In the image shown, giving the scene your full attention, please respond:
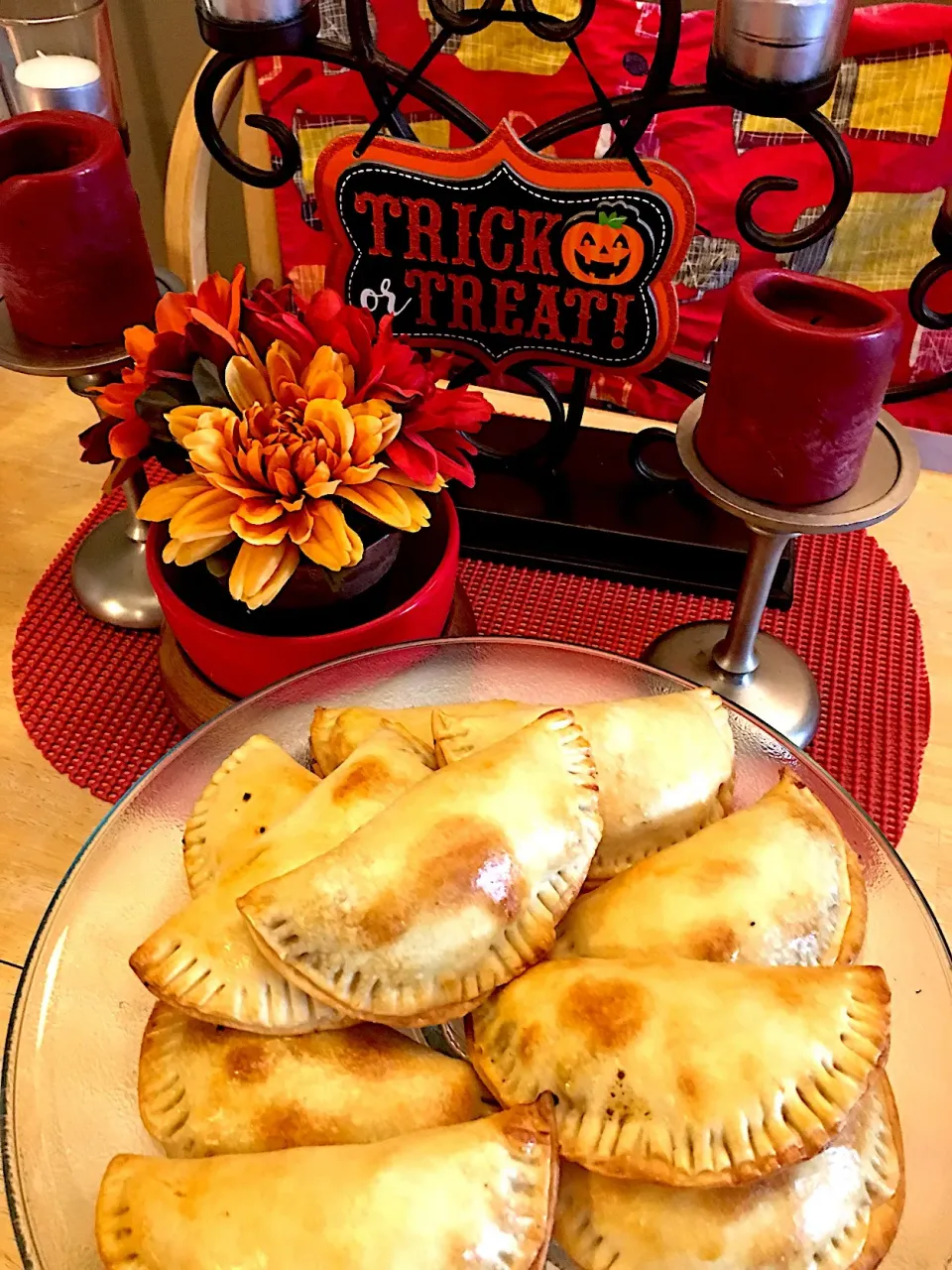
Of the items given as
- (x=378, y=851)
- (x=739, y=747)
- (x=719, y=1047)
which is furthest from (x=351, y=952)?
(x=739, y=747)

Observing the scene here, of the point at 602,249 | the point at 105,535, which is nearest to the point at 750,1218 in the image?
the point at 602,249

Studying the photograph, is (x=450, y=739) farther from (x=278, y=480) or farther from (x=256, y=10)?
(x=256, y=10)

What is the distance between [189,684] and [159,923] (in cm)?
19

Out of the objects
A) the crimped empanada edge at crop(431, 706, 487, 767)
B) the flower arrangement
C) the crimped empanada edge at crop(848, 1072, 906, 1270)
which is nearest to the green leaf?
the flower arrangement

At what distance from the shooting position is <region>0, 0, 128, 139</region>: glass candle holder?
36.9 inches

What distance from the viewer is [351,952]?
407 millimetres

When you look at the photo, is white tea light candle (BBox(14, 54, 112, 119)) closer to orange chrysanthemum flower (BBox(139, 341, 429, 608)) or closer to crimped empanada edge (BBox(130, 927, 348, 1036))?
orange chrysanthemum flower (BBox(139, 341, 429, 608))

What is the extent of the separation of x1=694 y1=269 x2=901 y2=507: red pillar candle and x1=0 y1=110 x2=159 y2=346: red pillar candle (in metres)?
0.38

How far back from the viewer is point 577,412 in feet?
2.55

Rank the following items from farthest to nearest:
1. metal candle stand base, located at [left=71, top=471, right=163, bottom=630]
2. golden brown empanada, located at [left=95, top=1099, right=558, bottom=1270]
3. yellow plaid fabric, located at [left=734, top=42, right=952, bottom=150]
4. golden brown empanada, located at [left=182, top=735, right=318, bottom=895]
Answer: yellow plaid fabric, located at [left=734, top=42, right=952, bottom=150] < metal candle stand base, located at [left=71, top=471, right=163, bottom=630] < golden brown empanada, located at [left=182, top=735, right=318, bottom=895] < golden brown empanada, located at [left=95, top=1099, right=558, bottom=1270]

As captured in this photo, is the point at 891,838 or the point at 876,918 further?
the point at 891,838

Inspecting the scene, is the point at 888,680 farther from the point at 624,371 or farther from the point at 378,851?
the point at 378,851

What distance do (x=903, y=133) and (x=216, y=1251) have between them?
3.32 ft

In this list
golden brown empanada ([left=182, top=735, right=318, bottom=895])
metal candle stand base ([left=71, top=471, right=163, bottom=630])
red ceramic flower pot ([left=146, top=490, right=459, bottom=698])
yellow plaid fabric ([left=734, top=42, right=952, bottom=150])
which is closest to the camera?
golden brown empanada ([left=182, top=735, right=318, bottom=895])
